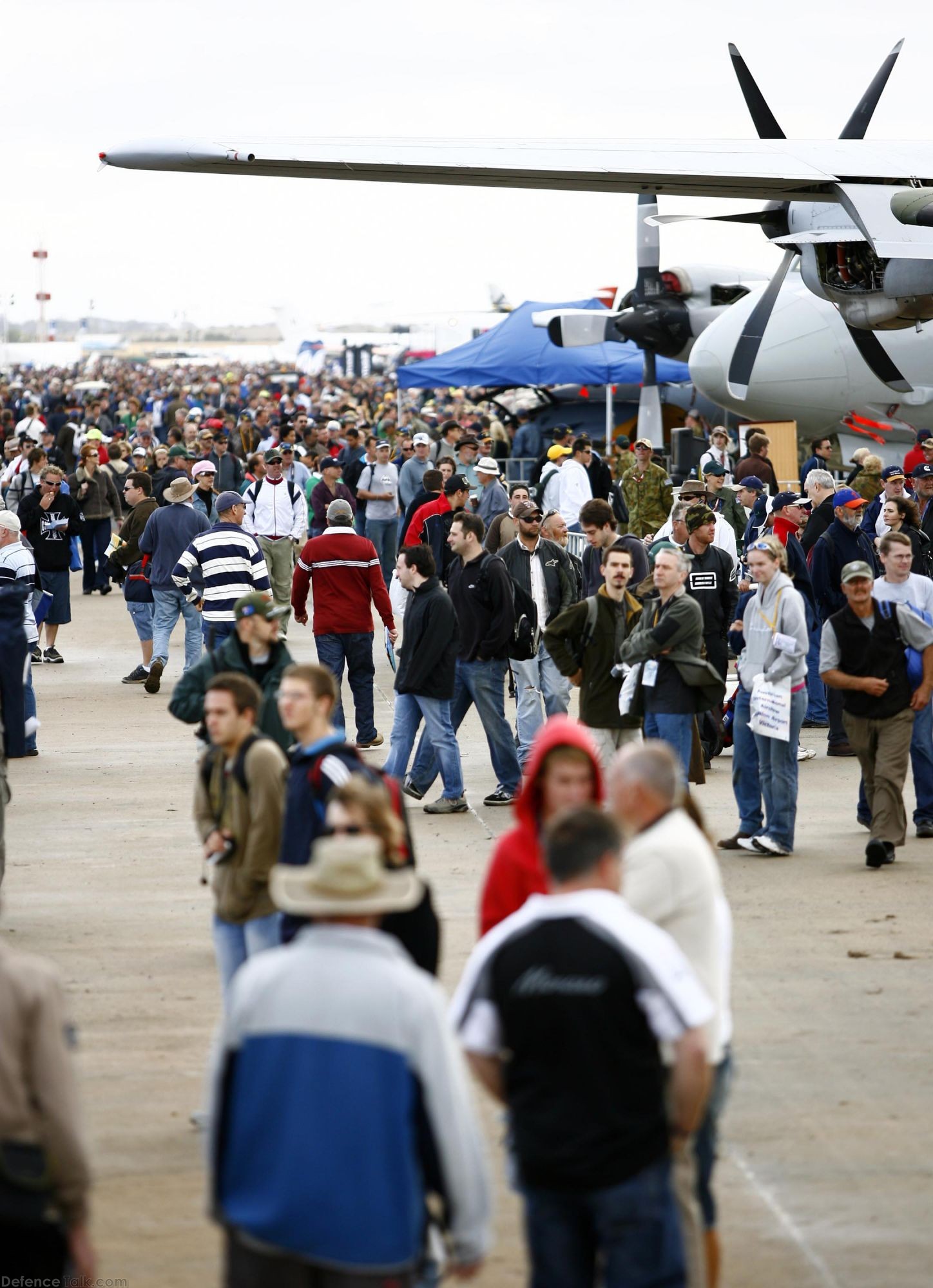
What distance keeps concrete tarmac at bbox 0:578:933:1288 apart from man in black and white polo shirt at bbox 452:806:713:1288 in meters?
1.43

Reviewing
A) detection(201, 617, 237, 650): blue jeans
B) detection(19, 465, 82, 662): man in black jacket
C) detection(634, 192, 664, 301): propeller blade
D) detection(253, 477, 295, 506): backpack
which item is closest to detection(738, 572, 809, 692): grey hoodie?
detection(201, 617, 237, 650): blue jeans

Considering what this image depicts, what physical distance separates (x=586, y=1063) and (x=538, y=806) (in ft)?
4.37

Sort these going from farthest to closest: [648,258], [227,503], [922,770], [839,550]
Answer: [648,258] < [227,503] < [839,550] < [922,770]

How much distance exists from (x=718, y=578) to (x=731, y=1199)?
21.3 ft

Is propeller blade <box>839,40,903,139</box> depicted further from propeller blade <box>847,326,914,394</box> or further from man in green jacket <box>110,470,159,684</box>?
man in green jacket <box>110,470,159,684</box>

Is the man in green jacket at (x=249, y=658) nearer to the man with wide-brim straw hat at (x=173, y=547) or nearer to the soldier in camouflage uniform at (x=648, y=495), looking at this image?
the man with wide-brim straw hat at (x=173, y=547)

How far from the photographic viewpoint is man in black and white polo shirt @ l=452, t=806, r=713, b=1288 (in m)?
3.47

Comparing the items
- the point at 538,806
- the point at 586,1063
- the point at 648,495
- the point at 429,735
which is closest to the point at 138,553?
the point at 648,495

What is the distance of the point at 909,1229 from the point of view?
511 centimetres

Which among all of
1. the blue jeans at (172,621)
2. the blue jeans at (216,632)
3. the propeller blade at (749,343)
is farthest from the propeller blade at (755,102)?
the blue jeans at (216,632)

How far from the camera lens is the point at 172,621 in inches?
611

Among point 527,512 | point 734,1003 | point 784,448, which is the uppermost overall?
point 784,448

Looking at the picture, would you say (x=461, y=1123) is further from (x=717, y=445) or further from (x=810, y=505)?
(x=717, y=445)

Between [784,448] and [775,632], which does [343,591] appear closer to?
[775,632]
